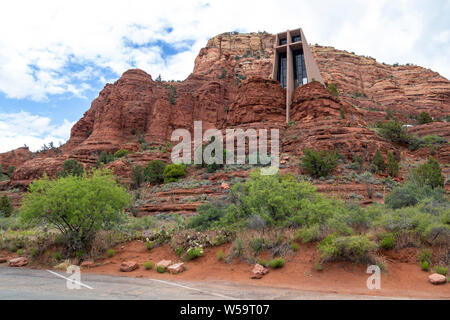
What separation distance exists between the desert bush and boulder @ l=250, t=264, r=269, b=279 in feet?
20.8

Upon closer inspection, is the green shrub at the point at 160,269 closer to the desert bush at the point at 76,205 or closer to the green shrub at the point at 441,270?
the desert bush at the point at 76,205

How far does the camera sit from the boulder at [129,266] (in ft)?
33.9

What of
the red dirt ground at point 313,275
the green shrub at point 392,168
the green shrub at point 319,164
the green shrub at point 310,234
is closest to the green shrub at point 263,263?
the red dirt ground at point 313,275

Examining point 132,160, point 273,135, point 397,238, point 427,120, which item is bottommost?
point 397,238

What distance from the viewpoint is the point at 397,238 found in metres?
8.68

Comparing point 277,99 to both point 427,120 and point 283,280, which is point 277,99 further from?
point 283,280

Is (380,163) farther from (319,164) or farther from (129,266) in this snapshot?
(129,266)

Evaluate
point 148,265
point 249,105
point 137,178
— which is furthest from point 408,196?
point 249,105

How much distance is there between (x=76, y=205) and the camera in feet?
37.1

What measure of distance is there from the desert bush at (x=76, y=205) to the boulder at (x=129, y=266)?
2.28 metres

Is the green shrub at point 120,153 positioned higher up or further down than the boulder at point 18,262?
higher up

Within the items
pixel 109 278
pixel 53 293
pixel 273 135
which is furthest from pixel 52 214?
pixel 273 135

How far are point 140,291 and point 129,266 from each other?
3.90 meters

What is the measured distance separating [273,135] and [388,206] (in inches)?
774
